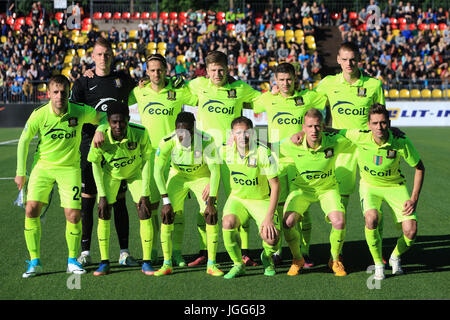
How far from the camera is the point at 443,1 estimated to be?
36844mm

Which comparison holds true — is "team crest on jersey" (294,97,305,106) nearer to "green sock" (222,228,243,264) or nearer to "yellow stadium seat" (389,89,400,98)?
"green sock" (222,228,243,264)

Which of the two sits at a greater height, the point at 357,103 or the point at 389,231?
the point at 357,103

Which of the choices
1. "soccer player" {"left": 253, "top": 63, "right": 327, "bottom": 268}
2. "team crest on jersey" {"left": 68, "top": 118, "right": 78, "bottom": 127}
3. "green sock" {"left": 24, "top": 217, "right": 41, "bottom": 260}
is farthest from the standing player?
"green sock" {"left": 24, "top": 217, "right": 41, "bottom": 260}

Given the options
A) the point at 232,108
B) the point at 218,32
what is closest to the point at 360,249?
the point at 232,108

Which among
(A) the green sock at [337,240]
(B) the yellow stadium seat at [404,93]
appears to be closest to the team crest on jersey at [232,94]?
(A) the green sock at [337,240]

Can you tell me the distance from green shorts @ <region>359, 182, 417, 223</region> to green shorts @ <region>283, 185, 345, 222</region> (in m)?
0.29

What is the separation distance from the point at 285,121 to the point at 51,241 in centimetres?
341

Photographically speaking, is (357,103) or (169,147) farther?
(357,103)

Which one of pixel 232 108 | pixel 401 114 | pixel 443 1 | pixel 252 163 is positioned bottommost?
pixel 401 114

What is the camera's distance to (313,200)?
6223 mm

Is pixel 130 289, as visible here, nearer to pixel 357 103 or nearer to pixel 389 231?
pixel 357 103

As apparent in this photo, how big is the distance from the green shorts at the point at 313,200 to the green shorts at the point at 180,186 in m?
0.96

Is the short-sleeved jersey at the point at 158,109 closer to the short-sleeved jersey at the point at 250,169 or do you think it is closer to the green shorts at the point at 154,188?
the green shorts at the point at 154,188

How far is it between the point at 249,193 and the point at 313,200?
2.31 feet
